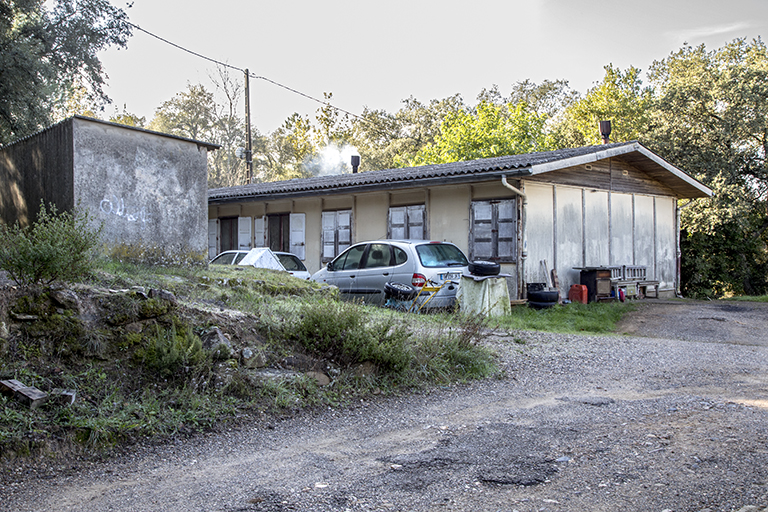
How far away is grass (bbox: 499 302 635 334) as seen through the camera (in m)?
10.9

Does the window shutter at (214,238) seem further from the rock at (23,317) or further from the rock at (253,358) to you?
the rock at (23,317)

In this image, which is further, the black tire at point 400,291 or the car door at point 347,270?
the car door at point 347,270

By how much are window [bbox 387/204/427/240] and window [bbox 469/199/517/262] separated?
1489 millimetres

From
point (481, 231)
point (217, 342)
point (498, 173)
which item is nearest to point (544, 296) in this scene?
point (481, 231)

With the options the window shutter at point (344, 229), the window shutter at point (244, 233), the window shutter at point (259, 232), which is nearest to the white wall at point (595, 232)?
the window shutter at point (344, 229)

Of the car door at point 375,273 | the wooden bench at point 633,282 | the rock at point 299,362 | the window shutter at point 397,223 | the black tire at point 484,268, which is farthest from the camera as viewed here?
the window shutter at point 397,223

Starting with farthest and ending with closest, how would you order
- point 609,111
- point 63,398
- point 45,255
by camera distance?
point 609,111 → point 45,255 → point 63,398

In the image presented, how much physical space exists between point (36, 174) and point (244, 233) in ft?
37.1

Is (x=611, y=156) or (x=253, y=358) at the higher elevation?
(x=611, y=156)

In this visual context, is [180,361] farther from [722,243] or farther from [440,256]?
[722,243]

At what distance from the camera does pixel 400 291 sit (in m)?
10.9

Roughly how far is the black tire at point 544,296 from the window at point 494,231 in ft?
3.08

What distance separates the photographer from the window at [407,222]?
1565 cm

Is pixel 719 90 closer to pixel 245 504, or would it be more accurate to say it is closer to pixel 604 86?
pixel 604 86
